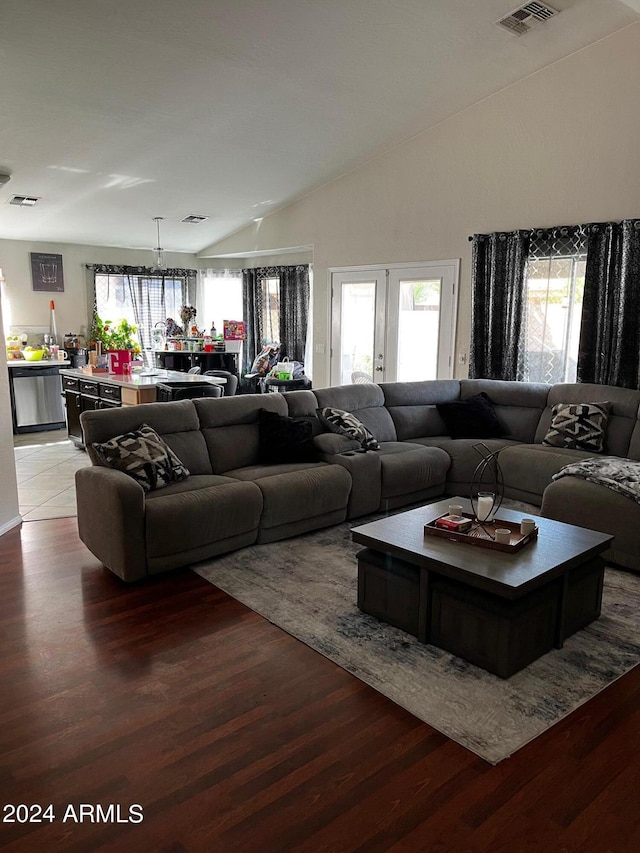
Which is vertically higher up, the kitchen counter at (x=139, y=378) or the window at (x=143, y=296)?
the window at (x=143, y=296)

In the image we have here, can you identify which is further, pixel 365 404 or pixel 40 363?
pixel 40 363

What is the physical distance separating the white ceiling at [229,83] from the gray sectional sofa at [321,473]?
7.52 feet

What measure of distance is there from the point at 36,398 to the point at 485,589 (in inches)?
265

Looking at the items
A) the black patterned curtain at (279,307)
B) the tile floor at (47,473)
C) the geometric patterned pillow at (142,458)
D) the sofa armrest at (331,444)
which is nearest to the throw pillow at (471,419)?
the sofa armrest at (331,444)

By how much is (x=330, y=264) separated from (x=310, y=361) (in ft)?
5.62

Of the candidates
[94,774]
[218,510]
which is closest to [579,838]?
[94,774]

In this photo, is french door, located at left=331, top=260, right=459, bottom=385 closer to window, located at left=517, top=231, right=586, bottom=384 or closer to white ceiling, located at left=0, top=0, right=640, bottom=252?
window, located at left=517, top=231, right=586, bottom=384

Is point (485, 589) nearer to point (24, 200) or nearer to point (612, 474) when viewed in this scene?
point (612, 474)


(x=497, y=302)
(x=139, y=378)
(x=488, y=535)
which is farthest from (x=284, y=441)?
(x=497, y=302)

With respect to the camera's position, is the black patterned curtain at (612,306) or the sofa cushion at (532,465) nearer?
the sofa cushion at (532,465)

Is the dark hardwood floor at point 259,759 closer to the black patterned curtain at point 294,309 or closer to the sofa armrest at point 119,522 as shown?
the sofa armrest at point 119,522

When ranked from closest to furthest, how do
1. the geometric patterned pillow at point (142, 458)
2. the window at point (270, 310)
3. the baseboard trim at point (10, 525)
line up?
1. the geometric patterned pillow at point (142, 458)
2. the baseboard trim at point (10, 525)
3. the window at point (270, 310)

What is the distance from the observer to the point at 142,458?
12.3 ft

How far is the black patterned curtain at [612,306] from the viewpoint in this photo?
519cm
